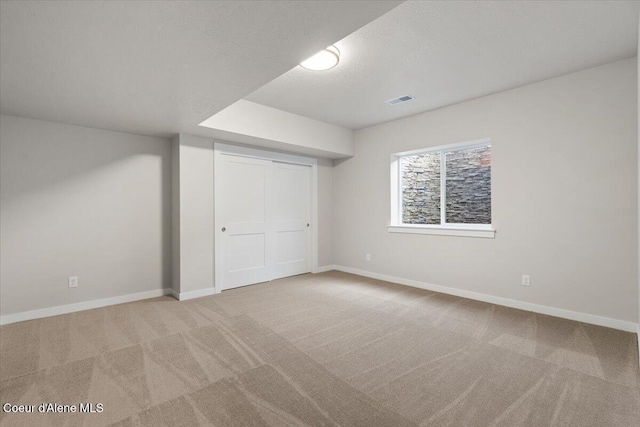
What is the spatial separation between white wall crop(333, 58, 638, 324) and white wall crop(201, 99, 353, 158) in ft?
4.49

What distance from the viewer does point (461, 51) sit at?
8.41ft

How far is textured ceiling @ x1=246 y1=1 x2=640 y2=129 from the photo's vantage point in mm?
2074

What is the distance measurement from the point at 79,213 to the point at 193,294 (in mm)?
1626

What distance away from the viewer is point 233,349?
7.85 ft

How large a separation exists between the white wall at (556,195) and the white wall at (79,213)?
3.81m

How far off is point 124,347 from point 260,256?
7.67ft

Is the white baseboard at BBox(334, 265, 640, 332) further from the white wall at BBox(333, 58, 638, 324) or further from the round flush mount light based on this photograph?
the round flush mount light

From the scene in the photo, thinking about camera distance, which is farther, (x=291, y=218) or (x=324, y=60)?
(x=291, y=218)

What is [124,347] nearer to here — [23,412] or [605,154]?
[23,412]

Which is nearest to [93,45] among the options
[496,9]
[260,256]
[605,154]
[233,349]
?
[233,349]

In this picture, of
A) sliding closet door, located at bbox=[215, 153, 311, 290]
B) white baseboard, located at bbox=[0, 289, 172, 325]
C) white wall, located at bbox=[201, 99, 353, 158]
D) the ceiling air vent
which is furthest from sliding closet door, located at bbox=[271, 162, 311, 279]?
the ceiling air vent

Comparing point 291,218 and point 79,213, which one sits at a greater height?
point 79,213

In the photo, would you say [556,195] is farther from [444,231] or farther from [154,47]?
[154,47]

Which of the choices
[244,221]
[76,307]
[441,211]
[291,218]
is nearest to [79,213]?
[76,307]
